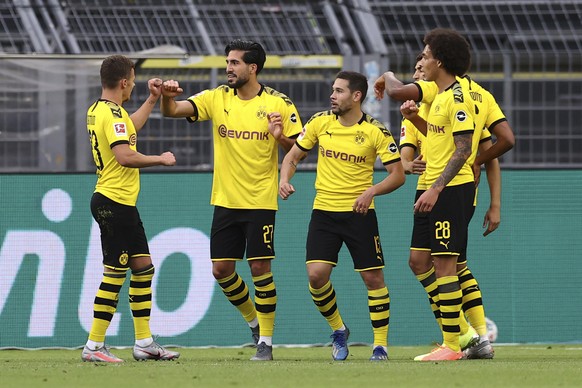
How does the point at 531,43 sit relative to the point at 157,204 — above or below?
above

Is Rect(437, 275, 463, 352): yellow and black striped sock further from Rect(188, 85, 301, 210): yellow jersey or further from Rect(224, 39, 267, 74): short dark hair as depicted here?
Rect(224, 39, 267, 74): short dark hair

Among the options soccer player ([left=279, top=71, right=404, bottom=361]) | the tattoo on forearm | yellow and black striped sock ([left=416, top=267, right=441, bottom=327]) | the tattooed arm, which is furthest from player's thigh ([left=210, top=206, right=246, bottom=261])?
the tattoo on forearm

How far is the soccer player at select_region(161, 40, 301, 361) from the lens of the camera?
9195 mm

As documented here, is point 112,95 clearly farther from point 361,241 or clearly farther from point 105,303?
point 361,241

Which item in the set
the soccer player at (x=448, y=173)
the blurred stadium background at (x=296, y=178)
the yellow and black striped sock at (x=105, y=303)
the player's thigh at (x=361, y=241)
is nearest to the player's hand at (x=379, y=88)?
the soccer player at (x=448, y=173)

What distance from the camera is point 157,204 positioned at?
11.4m

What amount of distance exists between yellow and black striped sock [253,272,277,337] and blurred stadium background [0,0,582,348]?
2059 millimetres

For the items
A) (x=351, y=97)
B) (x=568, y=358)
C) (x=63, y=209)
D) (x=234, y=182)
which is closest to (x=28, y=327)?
(x=63, y=209)

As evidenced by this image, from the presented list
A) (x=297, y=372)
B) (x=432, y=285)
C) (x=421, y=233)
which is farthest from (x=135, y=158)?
(x=432, y=285)

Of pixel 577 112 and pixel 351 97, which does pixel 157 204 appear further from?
pixel 577 112

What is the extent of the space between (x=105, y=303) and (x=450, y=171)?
225 centimetres

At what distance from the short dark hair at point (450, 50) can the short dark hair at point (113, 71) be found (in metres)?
1.86

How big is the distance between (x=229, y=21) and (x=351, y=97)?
670 cm

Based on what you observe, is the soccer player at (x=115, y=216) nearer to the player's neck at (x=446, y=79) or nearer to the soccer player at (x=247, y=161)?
the soccer player at (x=247, y=161)
